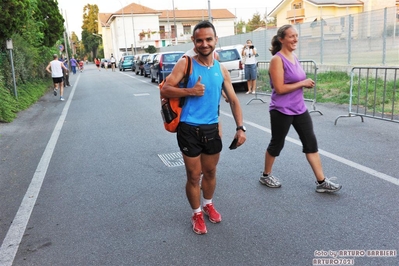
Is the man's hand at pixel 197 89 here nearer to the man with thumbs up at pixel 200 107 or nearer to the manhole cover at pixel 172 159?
the man with thumbs up at pixel 200 107

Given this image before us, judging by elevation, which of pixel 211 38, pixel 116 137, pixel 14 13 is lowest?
pixel 116 137

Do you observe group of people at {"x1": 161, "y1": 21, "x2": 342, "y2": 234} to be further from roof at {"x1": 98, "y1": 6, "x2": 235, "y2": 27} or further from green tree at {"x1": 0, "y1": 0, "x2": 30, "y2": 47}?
roof at {"x1": 98, "y1": 6, "x2": 235, "y2": 27}

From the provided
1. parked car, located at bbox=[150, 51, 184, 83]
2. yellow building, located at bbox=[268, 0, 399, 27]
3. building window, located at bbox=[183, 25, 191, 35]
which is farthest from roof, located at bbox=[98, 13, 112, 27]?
parked car, located at bbox=[150, 51, 184, 83]

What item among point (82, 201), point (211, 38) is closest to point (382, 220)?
point (211, 38)

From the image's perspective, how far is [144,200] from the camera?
4465mm

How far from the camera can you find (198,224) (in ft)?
11.9

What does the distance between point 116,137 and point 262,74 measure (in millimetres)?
7325

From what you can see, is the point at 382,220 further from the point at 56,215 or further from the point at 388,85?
the point at 388,85

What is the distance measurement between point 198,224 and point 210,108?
107 centimetres

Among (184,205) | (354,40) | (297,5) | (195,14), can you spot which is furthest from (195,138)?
(195,14)

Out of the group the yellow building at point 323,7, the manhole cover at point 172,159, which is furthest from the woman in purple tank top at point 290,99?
the yellow building at point 323,7

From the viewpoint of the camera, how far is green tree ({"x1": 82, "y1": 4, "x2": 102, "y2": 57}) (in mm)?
101062

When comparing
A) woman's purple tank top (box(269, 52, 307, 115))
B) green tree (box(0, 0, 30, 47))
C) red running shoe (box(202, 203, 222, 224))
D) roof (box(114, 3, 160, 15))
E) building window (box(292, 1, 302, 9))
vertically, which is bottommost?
red running shoe (box(202, 203, 222, 224))

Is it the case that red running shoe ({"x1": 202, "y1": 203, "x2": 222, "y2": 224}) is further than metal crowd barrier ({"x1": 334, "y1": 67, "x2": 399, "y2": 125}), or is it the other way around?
metal crowd barrier ({"x1": 334, "y1": 67, "x2": 399, "y2": 125})
